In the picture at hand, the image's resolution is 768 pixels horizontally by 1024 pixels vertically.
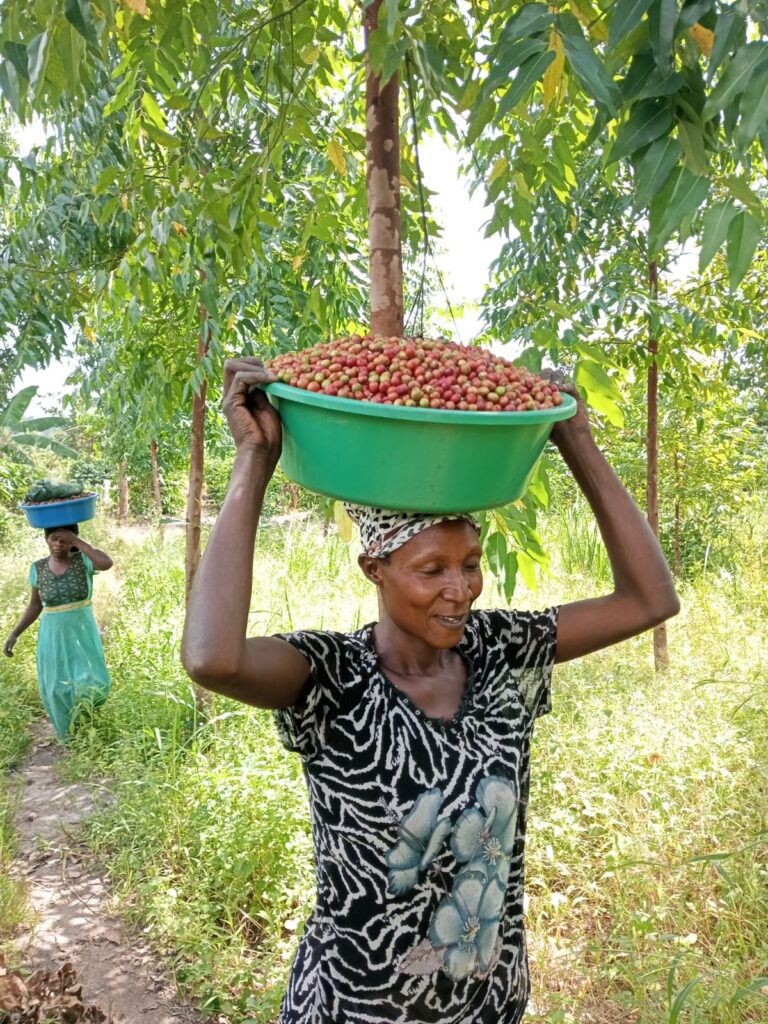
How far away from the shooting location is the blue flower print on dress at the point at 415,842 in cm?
121

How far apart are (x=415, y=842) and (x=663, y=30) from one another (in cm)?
108

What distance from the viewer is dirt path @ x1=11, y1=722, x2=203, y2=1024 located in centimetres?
252

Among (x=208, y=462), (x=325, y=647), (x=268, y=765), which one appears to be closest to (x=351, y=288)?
(x=268, y=765)

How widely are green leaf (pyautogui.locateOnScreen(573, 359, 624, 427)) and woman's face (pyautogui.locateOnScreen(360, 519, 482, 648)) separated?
0.59m

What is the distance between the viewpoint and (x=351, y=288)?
3.86 meters

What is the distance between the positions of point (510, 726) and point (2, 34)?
1364mm

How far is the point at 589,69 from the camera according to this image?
97 centimetres

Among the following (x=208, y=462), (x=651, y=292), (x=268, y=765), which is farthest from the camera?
(x=208, y=462)

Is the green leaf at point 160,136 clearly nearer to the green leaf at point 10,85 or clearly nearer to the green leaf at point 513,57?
the green leaf at point 10,85

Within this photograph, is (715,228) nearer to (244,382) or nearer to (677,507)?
(244,382)

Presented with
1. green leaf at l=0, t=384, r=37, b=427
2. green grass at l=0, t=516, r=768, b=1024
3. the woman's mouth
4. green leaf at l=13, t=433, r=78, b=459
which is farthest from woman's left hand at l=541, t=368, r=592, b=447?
green leaf at l=13, t=433, r=78, b=459

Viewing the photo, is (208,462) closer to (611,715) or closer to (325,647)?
(611,715)

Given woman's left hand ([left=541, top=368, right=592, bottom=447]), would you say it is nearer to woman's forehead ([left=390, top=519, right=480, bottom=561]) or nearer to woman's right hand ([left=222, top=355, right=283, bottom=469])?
woman's forehead ([left=390, top=519, right=480, bottom=561])

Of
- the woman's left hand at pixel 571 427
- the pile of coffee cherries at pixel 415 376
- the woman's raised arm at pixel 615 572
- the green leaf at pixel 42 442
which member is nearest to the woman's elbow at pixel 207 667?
the pile of coffee cherries at pixel 415 376
